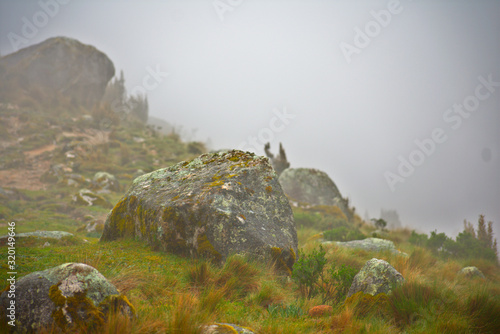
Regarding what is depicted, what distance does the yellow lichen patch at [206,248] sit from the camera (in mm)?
4754

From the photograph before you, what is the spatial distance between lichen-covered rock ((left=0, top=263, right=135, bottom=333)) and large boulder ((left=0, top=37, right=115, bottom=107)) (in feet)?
A: 123

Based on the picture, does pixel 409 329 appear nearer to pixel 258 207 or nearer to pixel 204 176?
pixel 258 207

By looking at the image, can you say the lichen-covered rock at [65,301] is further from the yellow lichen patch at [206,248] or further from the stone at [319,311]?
the stone at [319,311]

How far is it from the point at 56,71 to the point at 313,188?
115 feet

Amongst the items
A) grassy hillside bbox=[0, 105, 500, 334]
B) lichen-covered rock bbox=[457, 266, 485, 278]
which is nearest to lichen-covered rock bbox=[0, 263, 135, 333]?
grassy hillside bbox=[0, 105, 500, 334]

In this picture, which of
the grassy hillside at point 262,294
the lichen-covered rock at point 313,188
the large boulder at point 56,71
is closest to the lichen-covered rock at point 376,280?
the grassy hillside at point 262,294

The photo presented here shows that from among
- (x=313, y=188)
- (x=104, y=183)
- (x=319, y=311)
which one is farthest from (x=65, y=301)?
(x=313, y=188)

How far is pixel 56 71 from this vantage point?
33.9 metres

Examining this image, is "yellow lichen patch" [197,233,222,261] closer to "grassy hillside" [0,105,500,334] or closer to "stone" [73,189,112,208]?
"grassy hillside" [0,105,500,334]

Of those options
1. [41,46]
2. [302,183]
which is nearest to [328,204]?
[302,183]

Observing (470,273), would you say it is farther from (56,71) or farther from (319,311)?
(56,71)

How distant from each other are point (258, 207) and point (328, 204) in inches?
541

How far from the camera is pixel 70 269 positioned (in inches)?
109

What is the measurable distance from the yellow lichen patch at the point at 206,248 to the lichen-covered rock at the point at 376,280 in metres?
2.23
